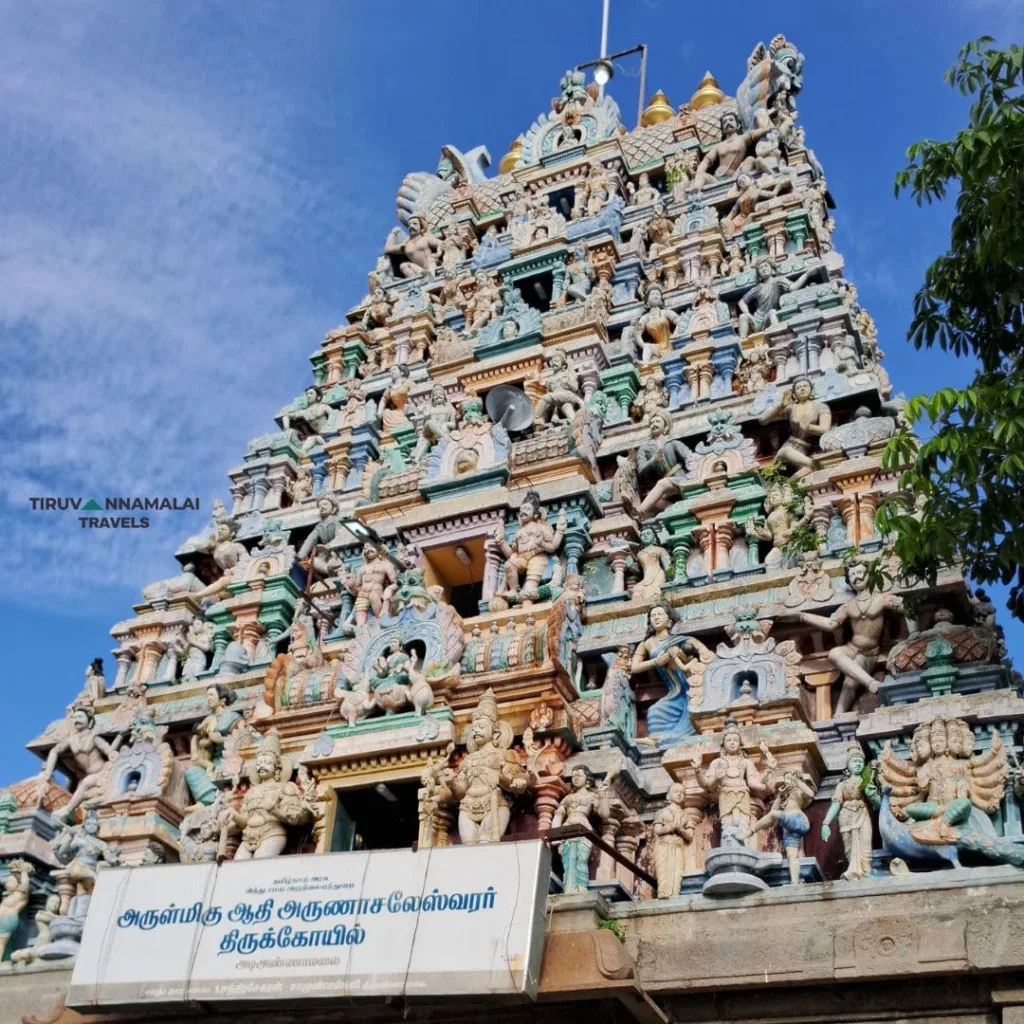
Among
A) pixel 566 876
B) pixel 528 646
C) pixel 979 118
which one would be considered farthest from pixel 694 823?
pixel 979 118

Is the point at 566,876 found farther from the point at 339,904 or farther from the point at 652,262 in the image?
the point at 652,262

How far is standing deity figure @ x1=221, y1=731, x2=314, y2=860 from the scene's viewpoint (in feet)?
60.3

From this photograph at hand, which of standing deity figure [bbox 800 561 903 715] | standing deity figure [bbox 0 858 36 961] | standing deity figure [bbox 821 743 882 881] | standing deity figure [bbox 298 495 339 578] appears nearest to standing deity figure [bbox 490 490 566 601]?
standing deity figure [bbox 298 495 339 578]

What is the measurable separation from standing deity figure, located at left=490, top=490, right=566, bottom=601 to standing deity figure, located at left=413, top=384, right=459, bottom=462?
2795mm

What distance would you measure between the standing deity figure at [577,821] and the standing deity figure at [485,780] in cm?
68

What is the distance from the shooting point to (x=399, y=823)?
1955 cm

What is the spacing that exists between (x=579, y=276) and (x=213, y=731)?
35.2 feet

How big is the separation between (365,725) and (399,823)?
1.60 meters

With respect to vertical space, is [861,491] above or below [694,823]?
above

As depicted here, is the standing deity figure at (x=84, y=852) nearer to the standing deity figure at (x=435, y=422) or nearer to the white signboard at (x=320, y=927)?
the white signboard at (x=320, y=927)

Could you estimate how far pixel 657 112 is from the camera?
122 feet

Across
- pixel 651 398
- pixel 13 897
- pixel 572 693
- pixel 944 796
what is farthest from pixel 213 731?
pixel 944 796

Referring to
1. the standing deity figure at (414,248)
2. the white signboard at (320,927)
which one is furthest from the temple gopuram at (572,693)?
the standing deity figure at (414,248)

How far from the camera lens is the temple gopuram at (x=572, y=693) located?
1400 centimetres
